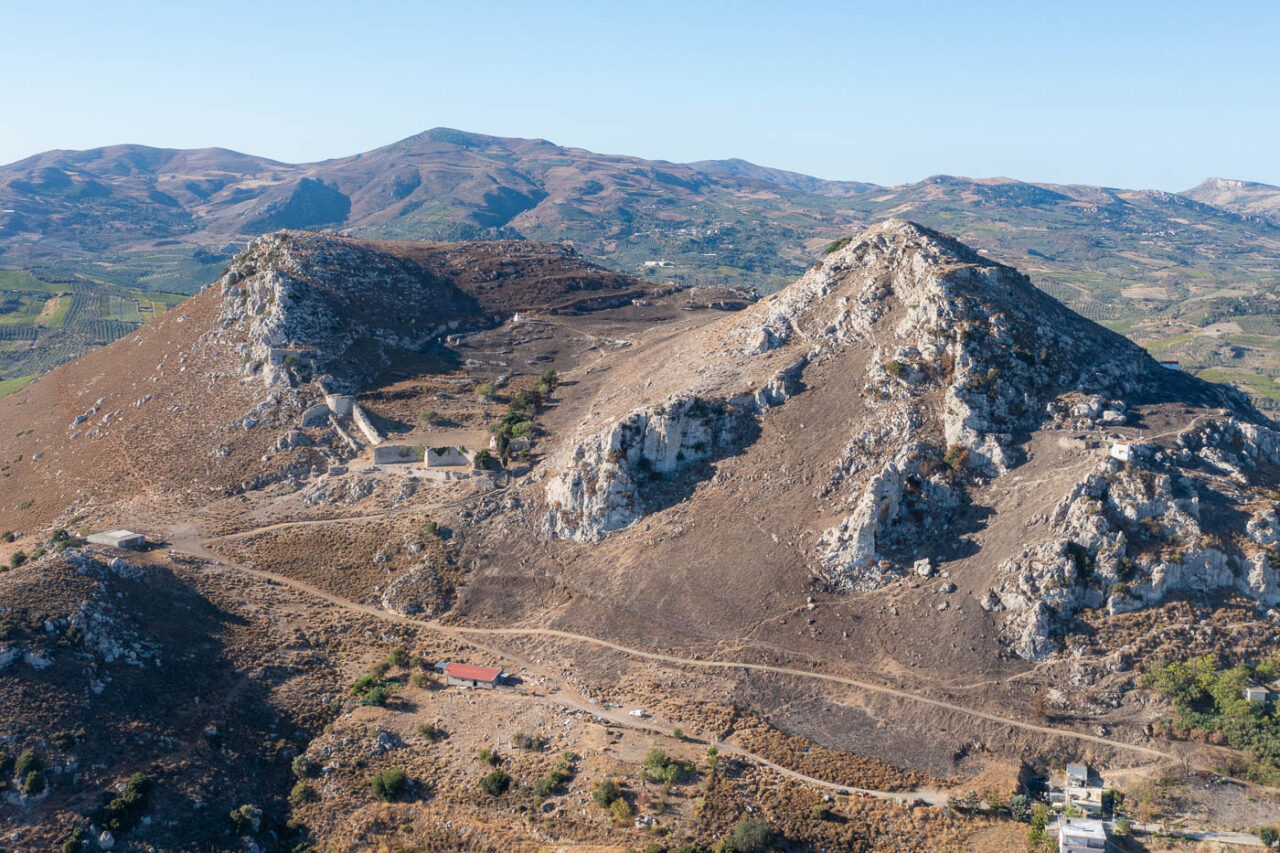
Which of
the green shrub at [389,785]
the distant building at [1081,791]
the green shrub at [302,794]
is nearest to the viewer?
the distant building at [1081,791]

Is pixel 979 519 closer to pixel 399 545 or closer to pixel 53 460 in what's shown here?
pixel 399 545

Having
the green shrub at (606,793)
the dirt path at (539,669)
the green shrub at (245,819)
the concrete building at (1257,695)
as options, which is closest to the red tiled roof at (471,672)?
the dirt path at (539,669)

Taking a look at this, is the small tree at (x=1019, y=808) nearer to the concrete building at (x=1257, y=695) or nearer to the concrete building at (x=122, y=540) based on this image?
the concrete building at (x=1257, y=695)

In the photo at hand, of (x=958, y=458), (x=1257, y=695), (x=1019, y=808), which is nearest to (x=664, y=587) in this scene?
(x=958, y=458)

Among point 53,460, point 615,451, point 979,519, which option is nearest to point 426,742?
point 615,451

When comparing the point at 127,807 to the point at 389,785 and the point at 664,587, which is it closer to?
the point at 389,785

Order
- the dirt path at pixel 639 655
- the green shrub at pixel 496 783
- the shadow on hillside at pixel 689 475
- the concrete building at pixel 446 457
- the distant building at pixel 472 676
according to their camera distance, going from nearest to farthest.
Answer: the green shrub at pixel 496 783, the dirt path at pixel 639 655, the distant building at pixel 472 676, the shadow on hillside at pixel 689 475, the concrete building at pixel 446 457

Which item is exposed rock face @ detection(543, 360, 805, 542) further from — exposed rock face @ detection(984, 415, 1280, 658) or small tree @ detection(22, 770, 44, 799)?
small tree @ detection(22, 770, 44, 799)
